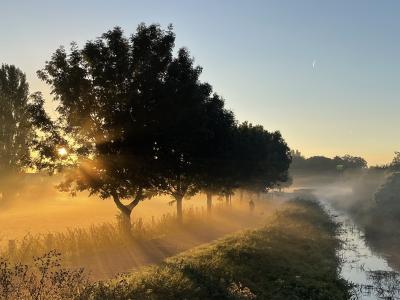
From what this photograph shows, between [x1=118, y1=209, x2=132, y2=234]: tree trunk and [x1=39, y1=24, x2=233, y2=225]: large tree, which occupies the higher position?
[x1=39, y1=24, x2=233, y2=225]: large tree

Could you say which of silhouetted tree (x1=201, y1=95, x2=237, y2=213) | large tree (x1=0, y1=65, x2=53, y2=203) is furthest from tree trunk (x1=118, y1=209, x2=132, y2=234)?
large tree (x1=0, y1=65, x2=53, y2=203)

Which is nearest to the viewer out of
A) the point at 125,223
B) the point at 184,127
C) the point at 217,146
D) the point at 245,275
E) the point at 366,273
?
the point at 245,275

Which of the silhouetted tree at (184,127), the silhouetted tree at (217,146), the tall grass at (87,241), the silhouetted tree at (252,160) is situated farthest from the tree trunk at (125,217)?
the silhouetted tree at (252,160)

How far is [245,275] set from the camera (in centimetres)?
1872

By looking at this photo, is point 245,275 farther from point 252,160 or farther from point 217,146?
point 252,160

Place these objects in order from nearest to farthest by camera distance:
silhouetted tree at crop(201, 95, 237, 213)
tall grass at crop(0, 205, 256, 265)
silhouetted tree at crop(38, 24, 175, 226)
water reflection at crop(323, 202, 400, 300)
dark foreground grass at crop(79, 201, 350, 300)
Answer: dark foreground grass at crop(79, 201, 350, 300) < water reflection at crop(323, 202, 400, 300) < tall grass at crop(0, 205, 256, 265) < silhouetted tree at crop(38, 24, 175, 226) < silhouetted tree at crop(201, 95, 237, 213)

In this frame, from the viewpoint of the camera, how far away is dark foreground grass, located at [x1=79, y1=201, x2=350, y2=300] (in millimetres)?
13992

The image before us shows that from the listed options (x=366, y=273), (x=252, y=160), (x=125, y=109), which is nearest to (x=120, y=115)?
(x=125, y=109)

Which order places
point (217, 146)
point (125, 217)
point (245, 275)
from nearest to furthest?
point (245, 275)
point (125, 217)
point (217, 146)

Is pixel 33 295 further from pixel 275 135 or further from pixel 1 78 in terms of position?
pixel 275 135

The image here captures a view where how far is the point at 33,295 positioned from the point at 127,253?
47.4ft

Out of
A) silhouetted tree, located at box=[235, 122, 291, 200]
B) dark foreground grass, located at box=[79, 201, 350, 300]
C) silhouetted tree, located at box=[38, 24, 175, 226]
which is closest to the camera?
dark foreground grass, located at box=[79, 201, 350, 300]

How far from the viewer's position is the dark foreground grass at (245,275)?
45.9 ft

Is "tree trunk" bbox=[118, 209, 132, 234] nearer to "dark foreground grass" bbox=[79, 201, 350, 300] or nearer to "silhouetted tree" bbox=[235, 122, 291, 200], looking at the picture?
"dark foreground grass" bbox=[79, 201, 350, 300]
